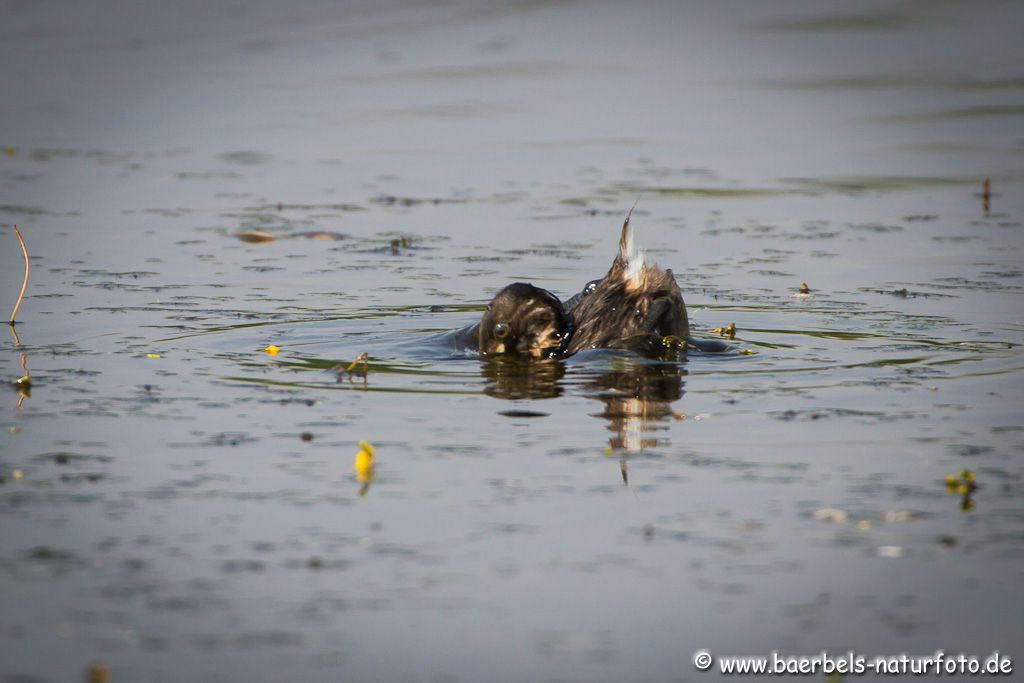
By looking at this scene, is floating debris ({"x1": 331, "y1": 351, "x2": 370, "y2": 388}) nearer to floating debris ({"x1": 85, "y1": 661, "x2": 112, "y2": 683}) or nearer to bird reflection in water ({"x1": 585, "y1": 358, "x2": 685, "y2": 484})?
bird reflection in water ({"x1": 585, "y1": 358, "x2": 685, "y2": 484})

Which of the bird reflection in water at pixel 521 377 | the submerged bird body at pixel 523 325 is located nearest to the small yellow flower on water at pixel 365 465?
the bird reflection in water at pixel 521 377

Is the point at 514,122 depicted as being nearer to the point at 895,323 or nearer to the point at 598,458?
the point at 895,323

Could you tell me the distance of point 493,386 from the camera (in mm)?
8172

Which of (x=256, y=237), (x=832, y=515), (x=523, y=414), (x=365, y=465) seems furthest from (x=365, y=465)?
(x=256, y=237)

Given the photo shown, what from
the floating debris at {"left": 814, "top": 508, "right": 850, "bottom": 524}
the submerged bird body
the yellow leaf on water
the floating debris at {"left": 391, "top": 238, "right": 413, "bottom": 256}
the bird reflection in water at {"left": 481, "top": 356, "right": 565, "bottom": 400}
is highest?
the floating debris at {"left": 391, "top": 238, "right": 413, "bottom": 256}

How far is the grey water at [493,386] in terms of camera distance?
4.82 metres

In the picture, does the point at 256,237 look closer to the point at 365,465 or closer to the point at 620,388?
the point at 620,388

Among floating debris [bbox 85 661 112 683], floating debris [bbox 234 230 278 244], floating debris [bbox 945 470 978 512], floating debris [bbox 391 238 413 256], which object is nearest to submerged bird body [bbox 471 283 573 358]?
floating debris [bbox 391 238 413 256]

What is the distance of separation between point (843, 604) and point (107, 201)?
10.8 meters

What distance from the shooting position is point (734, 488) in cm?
601

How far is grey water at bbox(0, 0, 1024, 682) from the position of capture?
4816 millimetres

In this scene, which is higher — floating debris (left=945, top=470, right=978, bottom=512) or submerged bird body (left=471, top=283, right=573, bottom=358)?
submerged bird body (left=471, top=283, right=573, bottom=358)

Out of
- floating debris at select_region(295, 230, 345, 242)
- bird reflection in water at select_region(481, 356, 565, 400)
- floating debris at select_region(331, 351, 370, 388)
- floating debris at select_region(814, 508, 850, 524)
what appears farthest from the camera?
floating debris at select_region(295, 230, 345, 242)

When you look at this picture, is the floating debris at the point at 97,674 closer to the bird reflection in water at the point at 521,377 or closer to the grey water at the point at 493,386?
the grey water at the point at 493,386
